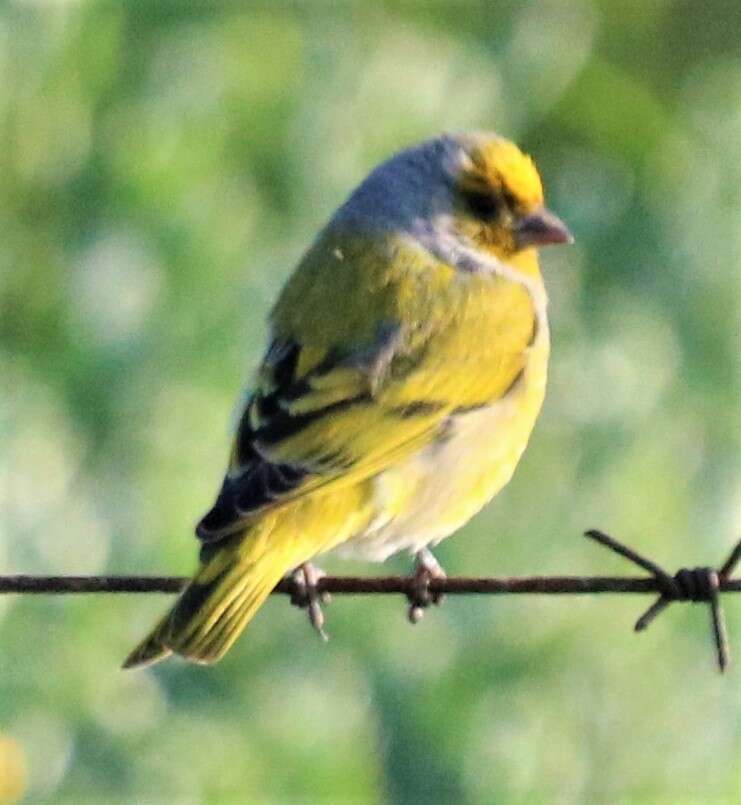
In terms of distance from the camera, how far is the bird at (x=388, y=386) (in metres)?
3.34

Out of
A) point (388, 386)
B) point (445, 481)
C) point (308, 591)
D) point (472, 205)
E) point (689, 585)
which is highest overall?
point (689, 585)

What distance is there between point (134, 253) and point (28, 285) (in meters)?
0.39

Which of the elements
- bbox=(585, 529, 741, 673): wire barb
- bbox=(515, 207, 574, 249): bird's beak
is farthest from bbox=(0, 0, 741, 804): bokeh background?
bbox=(585, 529, 741, 673): wire barb

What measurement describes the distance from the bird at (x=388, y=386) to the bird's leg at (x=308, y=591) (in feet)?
0.04

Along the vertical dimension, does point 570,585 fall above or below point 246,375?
above

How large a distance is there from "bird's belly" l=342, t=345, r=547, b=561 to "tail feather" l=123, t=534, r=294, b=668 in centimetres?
30

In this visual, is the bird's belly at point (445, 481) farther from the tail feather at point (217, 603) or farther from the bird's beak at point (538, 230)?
the bird's beak at point (538, 230)

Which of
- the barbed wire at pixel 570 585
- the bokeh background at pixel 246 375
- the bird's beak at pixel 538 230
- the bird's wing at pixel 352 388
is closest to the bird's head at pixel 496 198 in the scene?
the bird's beak at pixel 538 230

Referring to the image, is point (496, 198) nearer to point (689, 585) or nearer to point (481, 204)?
point (481, 204)

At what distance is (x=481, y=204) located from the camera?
14.0 feet

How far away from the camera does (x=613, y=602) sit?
5.80 metres

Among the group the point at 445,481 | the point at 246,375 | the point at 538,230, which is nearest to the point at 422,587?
the point at 445,481

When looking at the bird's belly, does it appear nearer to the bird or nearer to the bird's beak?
the bird

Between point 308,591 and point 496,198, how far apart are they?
1198 millimetres
